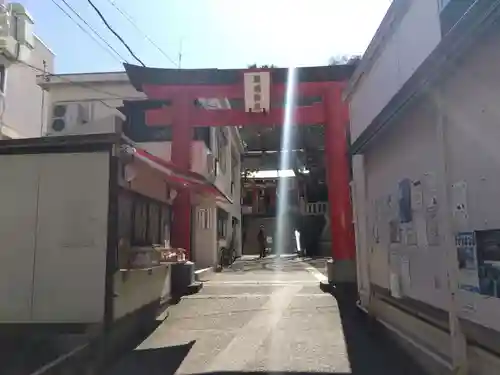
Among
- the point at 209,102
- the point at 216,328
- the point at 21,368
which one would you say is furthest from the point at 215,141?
the point at 21,368

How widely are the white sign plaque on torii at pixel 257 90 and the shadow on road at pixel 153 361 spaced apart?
7.18 m

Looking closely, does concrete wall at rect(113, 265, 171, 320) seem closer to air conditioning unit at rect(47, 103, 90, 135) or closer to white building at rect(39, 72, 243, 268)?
white building at rect(39, 72, 243, 268)

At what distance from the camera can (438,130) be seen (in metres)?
3.97

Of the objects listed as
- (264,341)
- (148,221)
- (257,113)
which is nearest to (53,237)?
(148,221)

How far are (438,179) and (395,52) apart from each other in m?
2.22

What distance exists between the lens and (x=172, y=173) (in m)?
7.60

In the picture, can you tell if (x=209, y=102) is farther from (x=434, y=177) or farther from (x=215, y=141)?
(x=434, y=177)

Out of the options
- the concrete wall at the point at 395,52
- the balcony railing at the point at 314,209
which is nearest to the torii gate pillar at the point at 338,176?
the concrete wall at the point at 395,52

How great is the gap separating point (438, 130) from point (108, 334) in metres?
4.23

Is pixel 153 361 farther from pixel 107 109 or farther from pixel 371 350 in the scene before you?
pixel 107 109

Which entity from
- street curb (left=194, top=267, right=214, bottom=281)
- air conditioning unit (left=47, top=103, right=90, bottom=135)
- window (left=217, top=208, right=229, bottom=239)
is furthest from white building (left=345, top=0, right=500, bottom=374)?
window (left=217, top=208, right=229, bottom=239)

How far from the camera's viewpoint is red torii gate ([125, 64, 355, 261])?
11445 mm

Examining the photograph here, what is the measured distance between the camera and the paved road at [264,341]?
4.82 m

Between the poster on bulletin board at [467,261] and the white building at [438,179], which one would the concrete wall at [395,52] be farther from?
the poster on bulletin board at [467,261]
